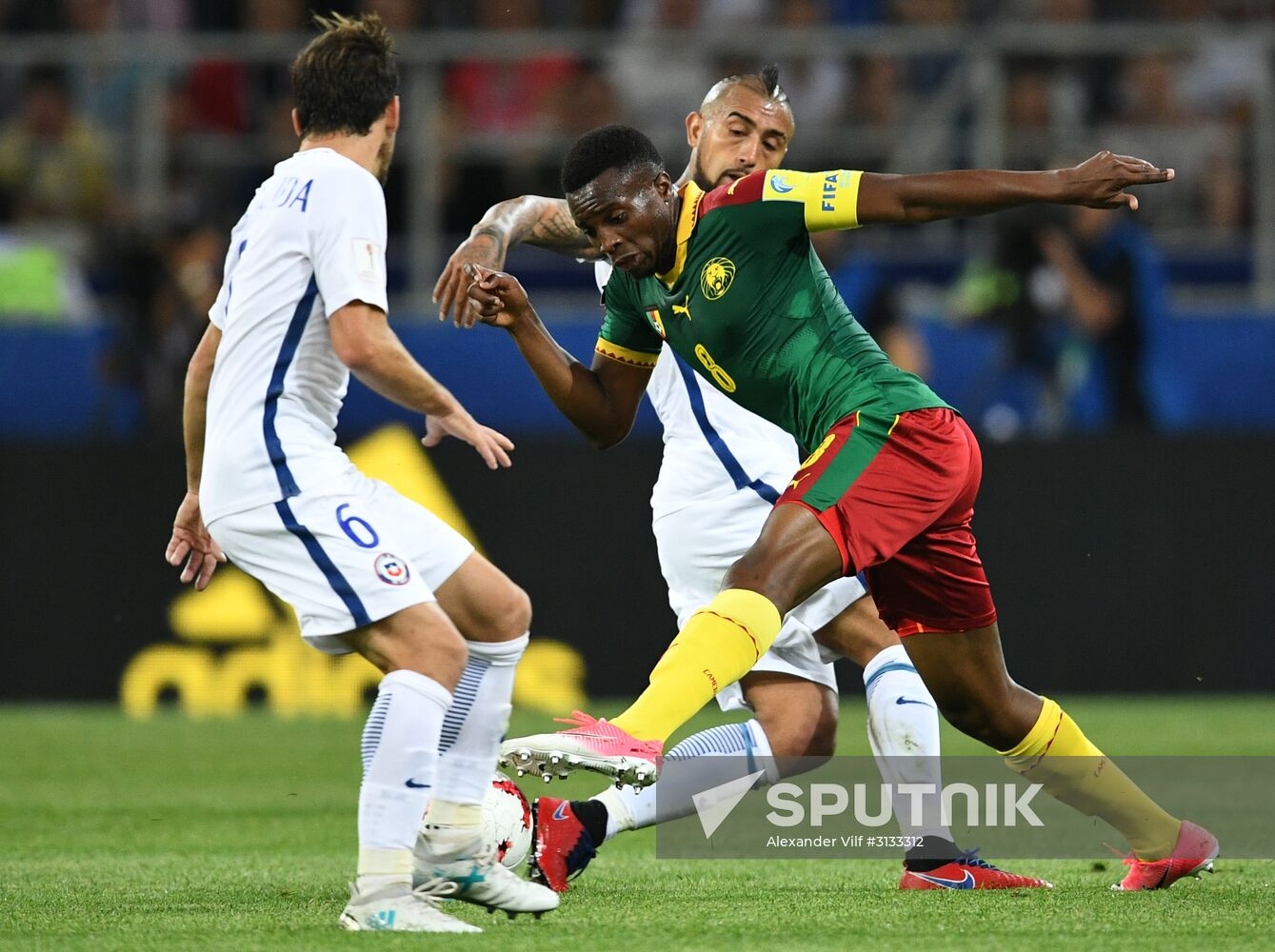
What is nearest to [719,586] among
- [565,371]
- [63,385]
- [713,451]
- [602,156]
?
[713,451]

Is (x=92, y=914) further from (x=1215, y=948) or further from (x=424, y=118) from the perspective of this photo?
(x=424, y=118)

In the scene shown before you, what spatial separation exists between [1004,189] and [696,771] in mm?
2161

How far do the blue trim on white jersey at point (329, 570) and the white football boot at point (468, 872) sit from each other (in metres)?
0.64

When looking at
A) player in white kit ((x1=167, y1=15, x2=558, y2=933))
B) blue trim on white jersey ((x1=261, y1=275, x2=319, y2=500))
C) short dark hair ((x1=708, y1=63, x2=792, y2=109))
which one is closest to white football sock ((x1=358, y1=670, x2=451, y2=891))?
player in white kit ((x1=167, y1=15, x2=558, y2=933))

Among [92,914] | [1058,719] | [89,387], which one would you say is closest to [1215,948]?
[1058,719]

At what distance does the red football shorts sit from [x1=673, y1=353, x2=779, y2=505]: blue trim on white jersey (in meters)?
1.04

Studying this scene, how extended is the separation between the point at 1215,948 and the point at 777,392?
1.78 m

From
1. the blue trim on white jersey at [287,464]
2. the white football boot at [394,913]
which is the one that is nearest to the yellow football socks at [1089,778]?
the white football boot at [394,913]

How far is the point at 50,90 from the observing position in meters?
13.4

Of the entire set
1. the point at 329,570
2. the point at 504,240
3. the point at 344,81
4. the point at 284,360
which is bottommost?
the point at 329,570

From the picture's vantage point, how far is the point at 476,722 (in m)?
4.86

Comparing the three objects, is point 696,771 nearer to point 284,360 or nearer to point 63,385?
point 284,360

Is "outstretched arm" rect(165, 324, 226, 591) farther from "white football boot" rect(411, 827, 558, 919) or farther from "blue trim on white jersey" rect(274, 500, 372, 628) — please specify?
"white football boot" rect(411, 827, 558, 919)

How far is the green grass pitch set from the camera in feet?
14.9
